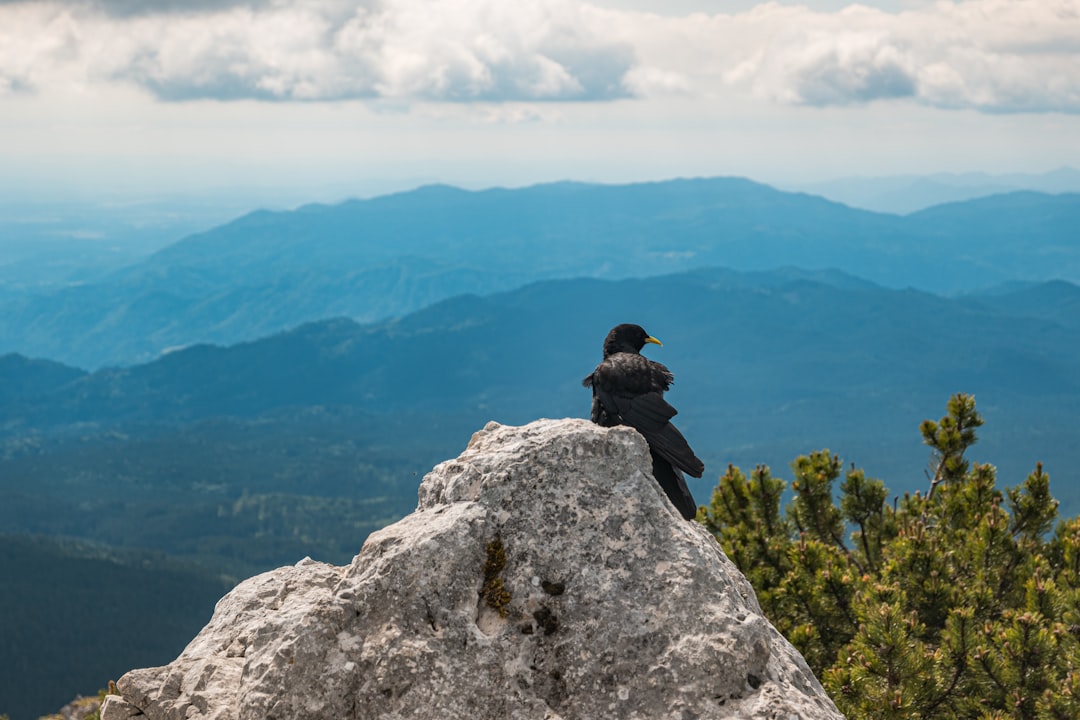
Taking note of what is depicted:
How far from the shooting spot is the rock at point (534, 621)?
5.98 meters

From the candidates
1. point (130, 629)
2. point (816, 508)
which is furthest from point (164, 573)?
point (816, 508)

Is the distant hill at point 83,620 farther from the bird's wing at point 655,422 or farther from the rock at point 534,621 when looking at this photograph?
the rock at point 534,621

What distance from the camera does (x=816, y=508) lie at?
15.8m

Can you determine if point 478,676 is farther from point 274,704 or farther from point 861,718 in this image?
point 861,718

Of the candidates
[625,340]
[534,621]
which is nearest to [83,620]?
[625,340]

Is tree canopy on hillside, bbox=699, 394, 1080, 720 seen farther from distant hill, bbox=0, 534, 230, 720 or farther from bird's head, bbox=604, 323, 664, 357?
distant hill, bbox=0, 534, 230, 720

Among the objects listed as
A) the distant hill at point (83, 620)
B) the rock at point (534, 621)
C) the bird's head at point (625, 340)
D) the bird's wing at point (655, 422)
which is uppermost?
the bird's head at point (625, 340)

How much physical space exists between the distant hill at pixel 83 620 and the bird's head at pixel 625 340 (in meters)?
147

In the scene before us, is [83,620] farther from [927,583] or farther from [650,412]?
[650,412]

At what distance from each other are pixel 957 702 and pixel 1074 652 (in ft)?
4.85

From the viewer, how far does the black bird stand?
780 cm

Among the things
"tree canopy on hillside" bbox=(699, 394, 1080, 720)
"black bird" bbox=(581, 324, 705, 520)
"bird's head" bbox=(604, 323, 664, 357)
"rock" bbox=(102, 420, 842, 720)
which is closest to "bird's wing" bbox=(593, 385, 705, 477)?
"black bird" bbox=(581, 324, 705, 520)

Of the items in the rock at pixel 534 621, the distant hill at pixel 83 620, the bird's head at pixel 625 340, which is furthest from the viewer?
the distant hill at pixel 83 620

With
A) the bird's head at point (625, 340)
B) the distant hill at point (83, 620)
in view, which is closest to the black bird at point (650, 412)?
the bird's head at point (625, 340)
